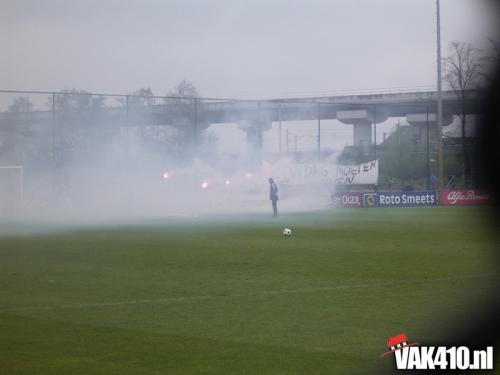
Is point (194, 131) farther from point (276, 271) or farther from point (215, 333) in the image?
point (215, 333)

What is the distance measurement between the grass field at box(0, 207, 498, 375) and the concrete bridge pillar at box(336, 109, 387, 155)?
37173 mm

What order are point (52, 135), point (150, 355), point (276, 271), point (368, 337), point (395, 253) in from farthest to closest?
point (52, 135) → point (395, 253) → point (276, 271) → point (368, 337) → point (150, 355)

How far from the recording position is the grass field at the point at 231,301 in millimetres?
8617

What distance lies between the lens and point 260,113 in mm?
59156

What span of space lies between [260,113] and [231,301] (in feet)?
153

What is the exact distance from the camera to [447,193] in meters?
56.8

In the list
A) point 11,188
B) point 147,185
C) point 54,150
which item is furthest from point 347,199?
point 11,188

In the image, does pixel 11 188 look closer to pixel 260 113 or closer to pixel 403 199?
pixel 260 113

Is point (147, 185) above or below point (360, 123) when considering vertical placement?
below

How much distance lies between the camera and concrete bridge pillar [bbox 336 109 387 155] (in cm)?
6272

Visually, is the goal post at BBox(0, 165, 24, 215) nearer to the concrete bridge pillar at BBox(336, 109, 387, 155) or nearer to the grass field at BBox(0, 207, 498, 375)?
the grass field at BBox(0, 207, 498, 375)

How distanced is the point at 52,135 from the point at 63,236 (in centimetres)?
1951

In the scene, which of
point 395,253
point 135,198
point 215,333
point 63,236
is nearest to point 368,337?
point 215,333

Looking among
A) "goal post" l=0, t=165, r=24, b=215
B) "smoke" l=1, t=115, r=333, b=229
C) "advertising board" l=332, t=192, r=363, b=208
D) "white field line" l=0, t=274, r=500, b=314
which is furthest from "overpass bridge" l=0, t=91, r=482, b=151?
"white field line" l=0, t=274, r=500, b=314
